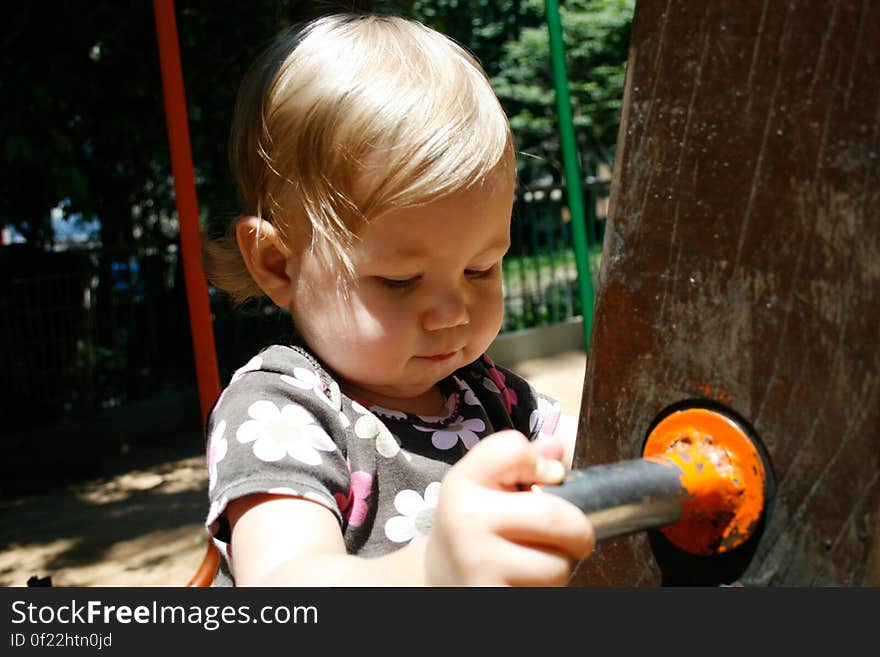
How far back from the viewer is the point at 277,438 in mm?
1011

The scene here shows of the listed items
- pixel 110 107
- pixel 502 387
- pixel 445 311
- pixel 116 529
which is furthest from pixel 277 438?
pixel 110 107

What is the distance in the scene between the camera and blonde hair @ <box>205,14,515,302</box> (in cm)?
109

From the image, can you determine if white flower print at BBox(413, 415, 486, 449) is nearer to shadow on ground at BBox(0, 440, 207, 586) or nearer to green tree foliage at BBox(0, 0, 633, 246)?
green tree foliage at BBox(0, 0, 633, 246)

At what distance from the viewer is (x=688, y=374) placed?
61 cm

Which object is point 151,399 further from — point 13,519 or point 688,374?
point 688,374

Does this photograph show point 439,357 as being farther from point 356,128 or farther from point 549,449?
point 549,449

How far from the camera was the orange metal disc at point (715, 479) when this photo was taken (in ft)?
1.93

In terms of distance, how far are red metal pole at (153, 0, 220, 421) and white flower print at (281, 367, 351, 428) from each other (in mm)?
522

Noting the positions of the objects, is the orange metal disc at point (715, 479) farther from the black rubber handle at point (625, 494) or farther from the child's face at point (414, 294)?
the child's face at point (414, 294)

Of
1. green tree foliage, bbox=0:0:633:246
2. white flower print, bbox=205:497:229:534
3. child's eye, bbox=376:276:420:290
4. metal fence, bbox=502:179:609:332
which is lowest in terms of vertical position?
metal fence, bbox=502:179:609:332

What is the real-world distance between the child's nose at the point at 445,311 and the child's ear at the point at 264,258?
23 cm

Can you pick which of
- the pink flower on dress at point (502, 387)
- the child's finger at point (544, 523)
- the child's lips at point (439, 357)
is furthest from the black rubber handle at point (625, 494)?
the pink flower on dress at point (502, 387)

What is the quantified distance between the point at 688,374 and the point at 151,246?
7.02 m

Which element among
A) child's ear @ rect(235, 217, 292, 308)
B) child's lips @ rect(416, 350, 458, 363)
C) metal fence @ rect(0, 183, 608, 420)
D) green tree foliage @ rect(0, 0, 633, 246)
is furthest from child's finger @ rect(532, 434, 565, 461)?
metal fence @ rect(0, 183, 608, 420)
